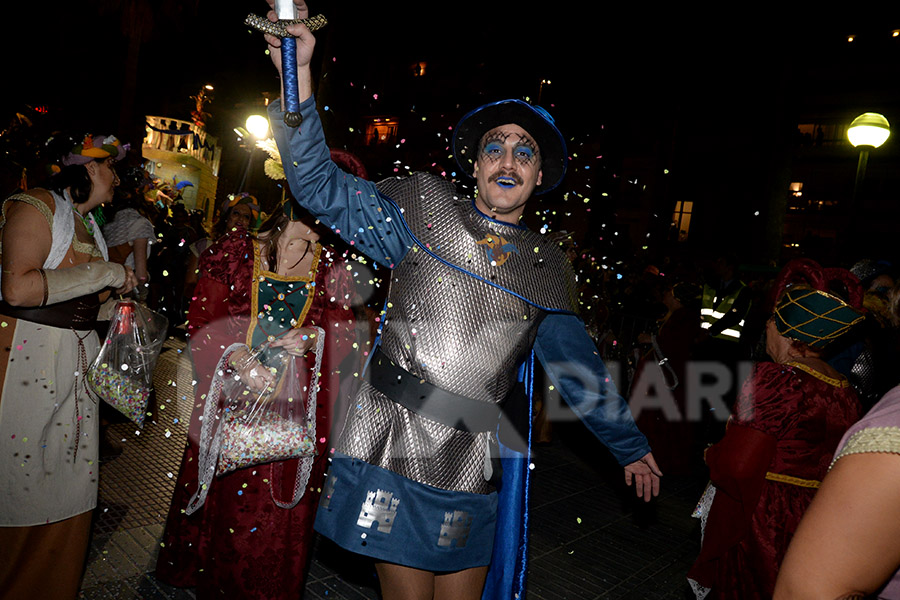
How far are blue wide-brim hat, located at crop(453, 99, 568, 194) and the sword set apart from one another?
3.04 feet

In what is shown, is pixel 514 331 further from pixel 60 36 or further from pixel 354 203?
pixel 60 36

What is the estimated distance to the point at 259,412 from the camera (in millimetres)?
2574

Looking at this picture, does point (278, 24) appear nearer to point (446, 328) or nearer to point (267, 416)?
point (446, 328)

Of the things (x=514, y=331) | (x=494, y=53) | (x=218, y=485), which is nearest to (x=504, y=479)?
(x=514, y=331)

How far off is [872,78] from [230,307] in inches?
1258

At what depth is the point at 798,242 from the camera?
29047mm

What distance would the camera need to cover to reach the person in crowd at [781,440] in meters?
2.64

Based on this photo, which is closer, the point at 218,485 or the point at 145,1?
the point at 218,485

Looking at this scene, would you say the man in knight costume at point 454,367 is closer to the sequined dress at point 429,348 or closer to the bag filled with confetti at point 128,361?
the sequined dress at point 429,348

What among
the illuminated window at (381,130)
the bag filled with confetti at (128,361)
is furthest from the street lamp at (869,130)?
the illuminated window at (381,130)

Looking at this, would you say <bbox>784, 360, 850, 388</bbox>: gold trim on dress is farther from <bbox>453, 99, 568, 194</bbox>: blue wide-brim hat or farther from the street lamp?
the street lamp

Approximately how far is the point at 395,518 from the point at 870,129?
835cm

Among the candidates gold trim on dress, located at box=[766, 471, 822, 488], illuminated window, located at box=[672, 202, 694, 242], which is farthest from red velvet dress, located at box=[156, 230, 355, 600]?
illuminated window, located at box=[672, 202, 694, 242]

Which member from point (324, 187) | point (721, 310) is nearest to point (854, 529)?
point (324, 187)
